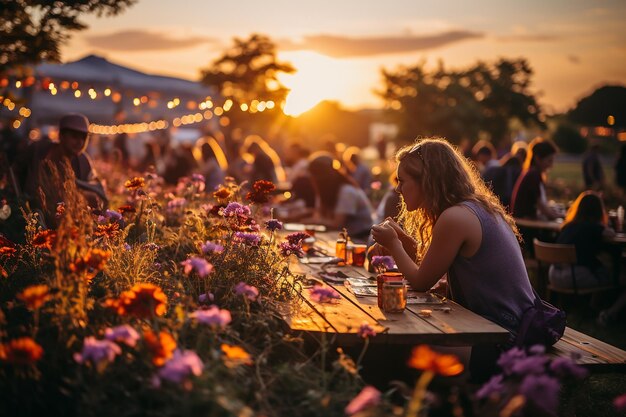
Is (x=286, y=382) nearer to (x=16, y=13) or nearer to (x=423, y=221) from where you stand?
(x=423, y=221)

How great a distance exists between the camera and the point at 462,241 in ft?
11.3

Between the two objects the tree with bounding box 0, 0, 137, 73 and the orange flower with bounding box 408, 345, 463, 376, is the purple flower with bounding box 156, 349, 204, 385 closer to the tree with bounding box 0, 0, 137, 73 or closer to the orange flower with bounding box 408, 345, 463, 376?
the orange flower with bounding box 408, 345, 463, 376

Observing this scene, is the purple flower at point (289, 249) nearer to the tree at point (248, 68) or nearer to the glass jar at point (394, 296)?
the glass jar at point (394, 296)

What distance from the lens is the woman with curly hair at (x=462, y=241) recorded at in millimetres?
3412

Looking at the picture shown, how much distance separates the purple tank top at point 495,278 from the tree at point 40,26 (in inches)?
163

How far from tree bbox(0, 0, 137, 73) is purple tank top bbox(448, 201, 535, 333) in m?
4.13

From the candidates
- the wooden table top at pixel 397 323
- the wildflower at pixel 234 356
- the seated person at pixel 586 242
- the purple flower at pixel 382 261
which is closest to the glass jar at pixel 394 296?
the wooden table top at pixel 397 323

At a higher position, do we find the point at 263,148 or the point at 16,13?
the point at 16,13

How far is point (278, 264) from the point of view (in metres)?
3.97

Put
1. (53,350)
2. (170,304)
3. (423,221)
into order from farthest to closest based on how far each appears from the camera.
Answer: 1. (423,221)
2. (170,304)
3. (53,350)

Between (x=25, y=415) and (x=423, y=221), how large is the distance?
2.26 meters

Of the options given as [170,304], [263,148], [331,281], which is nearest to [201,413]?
[170,304]

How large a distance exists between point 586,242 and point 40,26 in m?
5.16

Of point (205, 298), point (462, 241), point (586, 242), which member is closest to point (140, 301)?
point (205, 298)
